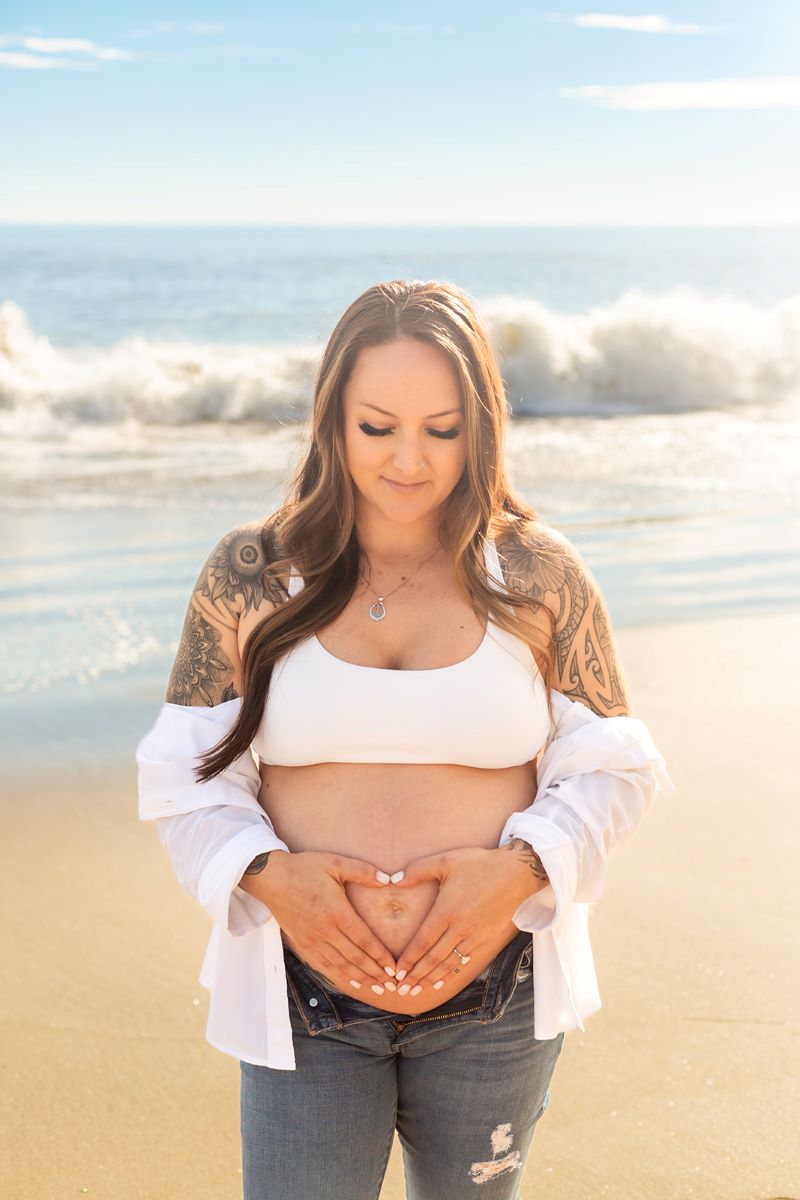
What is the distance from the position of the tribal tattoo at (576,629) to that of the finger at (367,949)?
1.84ft

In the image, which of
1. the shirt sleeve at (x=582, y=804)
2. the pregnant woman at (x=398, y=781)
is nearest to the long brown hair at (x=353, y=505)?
the pregnant woman at (x=398, y=781)

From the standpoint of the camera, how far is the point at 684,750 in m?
4.83

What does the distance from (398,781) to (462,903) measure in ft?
0.79

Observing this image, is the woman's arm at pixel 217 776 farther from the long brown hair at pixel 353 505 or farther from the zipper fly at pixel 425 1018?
the zipper fly at pixel 425 1018

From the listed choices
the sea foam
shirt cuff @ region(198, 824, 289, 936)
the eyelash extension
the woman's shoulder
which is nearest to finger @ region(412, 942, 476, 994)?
shirt cuff @ region(198, 824, 289, 936)

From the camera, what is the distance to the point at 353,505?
2281 mm

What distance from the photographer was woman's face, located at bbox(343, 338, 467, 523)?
2.12m

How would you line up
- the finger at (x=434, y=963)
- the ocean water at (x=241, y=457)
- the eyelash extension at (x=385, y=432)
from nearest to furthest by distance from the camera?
1. the finger at (x=434, y=963)
2. the eyelash extension at (x=385, y=432)
3. the ocean water at (x=241, y=457)

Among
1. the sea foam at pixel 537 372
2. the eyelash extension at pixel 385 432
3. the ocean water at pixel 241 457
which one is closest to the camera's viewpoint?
the eyelash extension at pixel 385 432

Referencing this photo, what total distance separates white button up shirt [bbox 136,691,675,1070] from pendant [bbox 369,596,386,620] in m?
0.29

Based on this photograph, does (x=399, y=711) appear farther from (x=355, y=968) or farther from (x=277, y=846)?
(x=355, y=968)

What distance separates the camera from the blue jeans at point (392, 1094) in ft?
6.42

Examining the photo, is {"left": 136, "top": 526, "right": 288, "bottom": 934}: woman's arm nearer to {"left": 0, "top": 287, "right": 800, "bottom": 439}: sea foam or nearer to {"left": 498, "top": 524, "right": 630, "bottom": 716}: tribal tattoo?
{"left": 498, "top": 524, "right": 630, "bottom": 716}: tribal tattoo

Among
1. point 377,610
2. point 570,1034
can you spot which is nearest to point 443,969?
point 377,610
